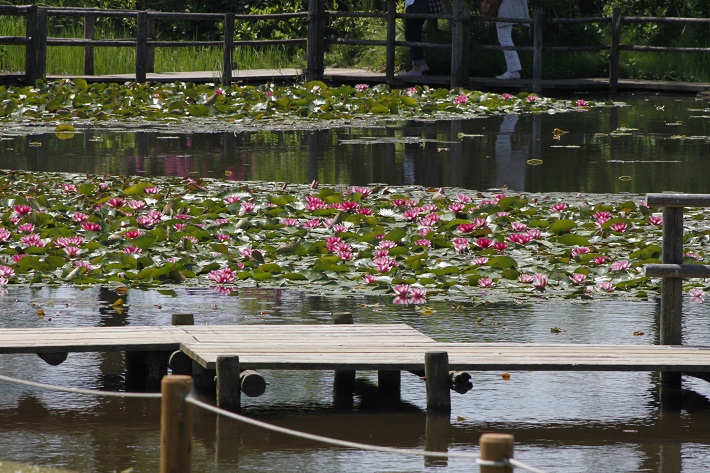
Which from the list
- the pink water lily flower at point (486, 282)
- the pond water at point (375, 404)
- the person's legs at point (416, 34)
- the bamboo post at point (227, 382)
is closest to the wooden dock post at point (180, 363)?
the pond water at point (375, 404)

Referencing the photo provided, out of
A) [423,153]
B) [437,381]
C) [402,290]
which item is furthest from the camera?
[423,153]

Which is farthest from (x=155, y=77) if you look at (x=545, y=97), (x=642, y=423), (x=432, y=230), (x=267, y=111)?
(x=642, y=423)

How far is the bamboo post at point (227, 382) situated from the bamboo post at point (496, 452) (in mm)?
2263

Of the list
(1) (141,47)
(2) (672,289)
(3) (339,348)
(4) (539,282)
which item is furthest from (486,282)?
(1) (141,47)

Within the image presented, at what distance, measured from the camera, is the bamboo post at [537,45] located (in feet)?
77.9

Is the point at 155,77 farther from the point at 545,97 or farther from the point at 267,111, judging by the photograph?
the point at 545,97

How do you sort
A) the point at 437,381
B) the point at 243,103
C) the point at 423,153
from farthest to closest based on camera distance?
the point at 243,103 < the point at 423,153 < the point at 437,381

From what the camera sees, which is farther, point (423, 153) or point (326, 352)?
point (423, 153)

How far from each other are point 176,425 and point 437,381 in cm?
203

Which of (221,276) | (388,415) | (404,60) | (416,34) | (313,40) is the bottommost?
(388,415)

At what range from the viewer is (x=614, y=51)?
975 inches

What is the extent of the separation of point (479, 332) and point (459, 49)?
17.3 m

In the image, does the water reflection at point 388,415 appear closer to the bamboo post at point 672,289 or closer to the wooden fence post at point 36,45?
the bamboo post at point 672,289

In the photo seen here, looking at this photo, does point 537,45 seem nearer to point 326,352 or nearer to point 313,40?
point 313,40
